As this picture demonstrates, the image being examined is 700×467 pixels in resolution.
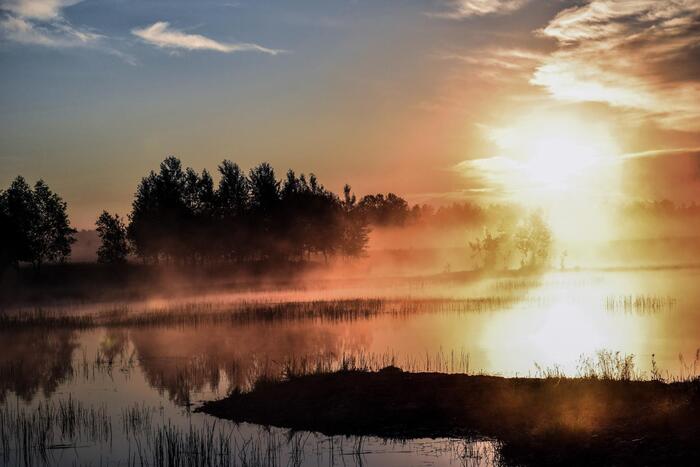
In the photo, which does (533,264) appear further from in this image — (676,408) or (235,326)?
(676,408)

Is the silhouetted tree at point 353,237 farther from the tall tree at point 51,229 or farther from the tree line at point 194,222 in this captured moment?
the tall tree at point 51,229

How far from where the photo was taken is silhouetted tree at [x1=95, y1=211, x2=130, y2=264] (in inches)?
5148

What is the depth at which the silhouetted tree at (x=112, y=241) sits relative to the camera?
13075 centimetres

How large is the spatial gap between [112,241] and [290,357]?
106843 millimetres

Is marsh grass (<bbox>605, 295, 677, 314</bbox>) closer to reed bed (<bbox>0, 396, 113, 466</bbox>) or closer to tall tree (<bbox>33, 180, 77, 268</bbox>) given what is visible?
reed bed (<bbox>0, 396, 113, 466</bbox>)

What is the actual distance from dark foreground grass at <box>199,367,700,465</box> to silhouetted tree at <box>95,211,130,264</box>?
11065 centimetres

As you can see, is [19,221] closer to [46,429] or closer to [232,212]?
[232,212]

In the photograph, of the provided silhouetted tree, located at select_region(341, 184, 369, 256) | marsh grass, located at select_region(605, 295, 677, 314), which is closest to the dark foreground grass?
marsh grass, located at select_region(605, 295, 677, 314)

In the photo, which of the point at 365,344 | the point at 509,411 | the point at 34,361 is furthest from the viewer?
the point at 365,344

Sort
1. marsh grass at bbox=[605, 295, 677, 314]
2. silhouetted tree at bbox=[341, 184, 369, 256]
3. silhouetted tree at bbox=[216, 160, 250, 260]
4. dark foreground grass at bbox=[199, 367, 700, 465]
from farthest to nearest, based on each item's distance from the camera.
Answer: silhouetted tree at bbox=[341, 184, 369, 256] → silhouetted tree at bbox=[216, 160, 250, 260] → marsh grass at bbox=[605, 295, 677, 314] → dark foreground grass at bbox=[199, 367, 700, 465]

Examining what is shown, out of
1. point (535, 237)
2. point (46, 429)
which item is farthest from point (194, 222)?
point (46, 429)

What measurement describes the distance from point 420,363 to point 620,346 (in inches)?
540

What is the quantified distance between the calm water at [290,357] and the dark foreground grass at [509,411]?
106 centimetres

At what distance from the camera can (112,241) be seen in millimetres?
135000
